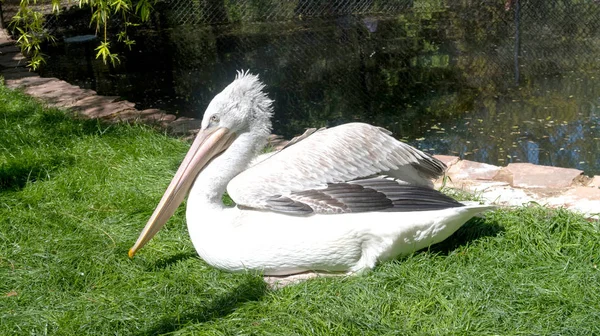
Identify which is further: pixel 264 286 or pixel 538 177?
pixel 538 177

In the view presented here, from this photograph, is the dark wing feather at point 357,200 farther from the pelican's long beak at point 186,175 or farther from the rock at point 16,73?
the rock at point 16,73

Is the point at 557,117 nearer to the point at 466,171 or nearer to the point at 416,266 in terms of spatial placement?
the point at 466,171

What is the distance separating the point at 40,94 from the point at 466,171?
4.43 metres

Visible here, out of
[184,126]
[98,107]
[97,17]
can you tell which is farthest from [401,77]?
[97,17]

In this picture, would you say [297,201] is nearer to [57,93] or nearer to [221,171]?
[221,171]

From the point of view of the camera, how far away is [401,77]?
349 inches

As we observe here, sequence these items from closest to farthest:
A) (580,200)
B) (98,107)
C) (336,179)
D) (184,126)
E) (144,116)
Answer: (336,179)
(580,200)
(184,126)
(144,116)
(98,107)

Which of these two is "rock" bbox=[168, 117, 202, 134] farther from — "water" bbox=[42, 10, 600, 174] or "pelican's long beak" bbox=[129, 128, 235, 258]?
"pelican's long beak" bbox=[129, 128, 235, 258]

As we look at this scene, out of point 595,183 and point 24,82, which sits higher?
point 595,183

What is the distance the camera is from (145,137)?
5.54 meters

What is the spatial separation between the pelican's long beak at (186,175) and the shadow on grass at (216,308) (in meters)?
0.54

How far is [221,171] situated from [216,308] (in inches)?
27.6

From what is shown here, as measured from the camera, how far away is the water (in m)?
6.60

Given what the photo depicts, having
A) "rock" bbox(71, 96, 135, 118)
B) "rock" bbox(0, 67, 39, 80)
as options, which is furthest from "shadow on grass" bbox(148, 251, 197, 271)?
"rock" bbox(0, 67, 39, 80)
